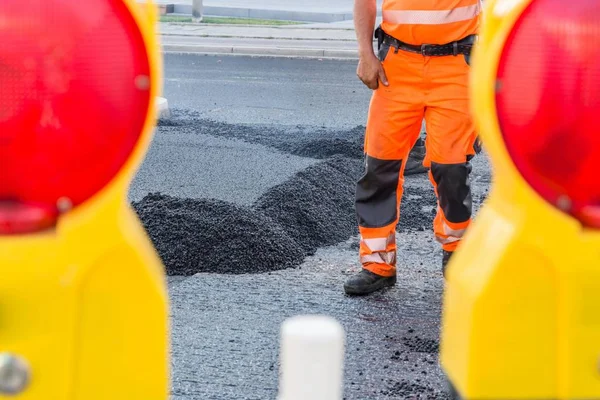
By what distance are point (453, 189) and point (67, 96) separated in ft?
10.0

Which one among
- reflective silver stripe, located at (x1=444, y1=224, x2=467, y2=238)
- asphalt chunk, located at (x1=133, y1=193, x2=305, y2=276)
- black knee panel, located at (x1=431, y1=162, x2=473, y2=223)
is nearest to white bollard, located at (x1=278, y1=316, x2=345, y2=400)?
black knee panel, located at (x1=431, y1=162, x2=473, y2=223)

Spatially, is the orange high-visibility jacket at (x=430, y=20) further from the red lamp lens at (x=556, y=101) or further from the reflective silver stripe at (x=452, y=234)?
the red lamp lens at (x=556, y=101)

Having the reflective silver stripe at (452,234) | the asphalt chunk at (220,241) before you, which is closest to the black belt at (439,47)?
the reflective silver stripe at (452,234)

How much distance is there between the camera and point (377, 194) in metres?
4.70

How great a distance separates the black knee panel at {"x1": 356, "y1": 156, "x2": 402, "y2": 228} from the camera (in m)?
4.64

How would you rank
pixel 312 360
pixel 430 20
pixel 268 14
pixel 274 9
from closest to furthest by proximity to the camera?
pixel 312 360 → pixel 430 20 → pixel 268 14 → pixel 274 9

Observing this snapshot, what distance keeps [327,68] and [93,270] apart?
13.4 metres

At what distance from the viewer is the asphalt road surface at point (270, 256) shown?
Answer: 12.5 ft

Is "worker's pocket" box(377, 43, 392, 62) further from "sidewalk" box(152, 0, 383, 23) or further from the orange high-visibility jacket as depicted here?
"sidewalk" box(152, 0, 383, 23)

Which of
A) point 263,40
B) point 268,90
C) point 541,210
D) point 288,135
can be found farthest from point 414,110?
point 263,40

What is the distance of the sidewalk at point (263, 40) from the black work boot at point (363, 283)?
1203 cm

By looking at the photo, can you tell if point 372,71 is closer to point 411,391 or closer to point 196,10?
point 411,391

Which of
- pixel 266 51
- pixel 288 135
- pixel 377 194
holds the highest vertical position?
pixel 377 194

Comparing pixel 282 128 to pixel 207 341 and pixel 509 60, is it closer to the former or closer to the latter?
pixel 207 341
